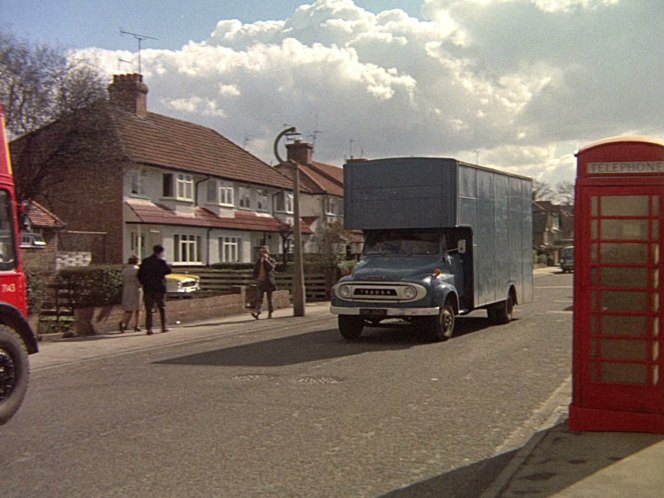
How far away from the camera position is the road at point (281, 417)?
20.3 feet

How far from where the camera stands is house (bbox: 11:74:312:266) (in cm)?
3622

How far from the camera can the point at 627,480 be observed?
19.1ft

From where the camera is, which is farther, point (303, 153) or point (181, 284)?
point (303, 153)

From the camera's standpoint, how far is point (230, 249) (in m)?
44.9

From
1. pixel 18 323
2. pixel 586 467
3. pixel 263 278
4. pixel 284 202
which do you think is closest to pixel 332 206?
pixel 284 202

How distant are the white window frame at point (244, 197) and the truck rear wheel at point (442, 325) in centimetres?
3290

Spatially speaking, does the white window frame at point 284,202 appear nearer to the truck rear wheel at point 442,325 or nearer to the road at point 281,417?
the road at point 281,417

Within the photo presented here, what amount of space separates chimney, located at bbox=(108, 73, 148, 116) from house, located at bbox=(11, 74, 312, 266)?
5 cm

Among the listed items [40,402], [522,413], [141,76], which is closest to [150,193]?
[141,76]

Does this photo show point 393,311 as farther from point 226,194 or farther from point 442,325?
point 226,194

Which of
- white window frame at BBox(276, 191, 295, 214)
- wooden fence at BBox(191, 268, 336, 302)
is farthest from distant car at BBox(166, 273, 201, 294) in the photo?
white window frame at BBox(276, 191, 295, 214)

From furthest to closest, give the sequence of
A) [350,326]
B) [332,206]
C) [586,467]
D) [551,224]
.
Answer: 1. [551,224]
2. [332,206]
3. [350,326]
4. [586,467]

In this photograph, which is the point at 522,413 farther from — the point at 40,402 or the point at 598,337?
the point at 40,402

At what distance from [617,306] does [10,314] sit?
6.23 metres
